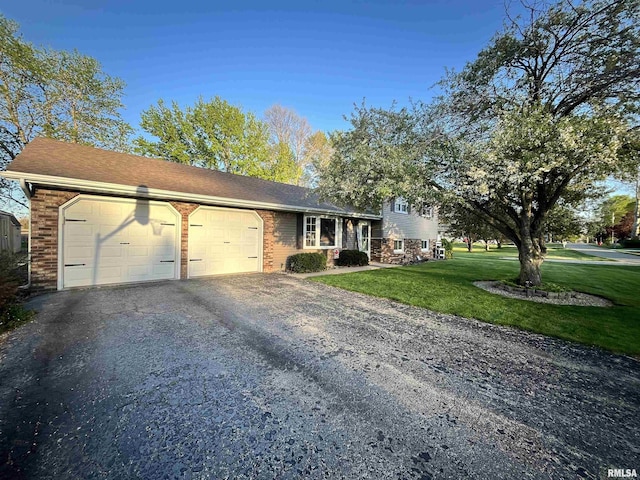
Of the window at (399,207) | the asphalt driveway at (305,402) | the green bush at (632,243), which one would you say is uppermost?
the window at (399,207)

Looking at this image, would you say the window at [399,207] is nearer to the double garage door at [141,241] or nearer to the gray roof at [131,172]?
the gray roof at [131,172]

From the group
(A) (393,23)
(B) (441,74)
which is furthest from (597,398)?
(A) (393,23)

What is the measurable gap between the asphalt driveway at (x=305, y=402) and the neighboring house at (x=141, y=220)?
2772mm

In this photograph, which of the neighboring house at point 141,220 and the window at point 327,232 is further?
the window at point 327,232

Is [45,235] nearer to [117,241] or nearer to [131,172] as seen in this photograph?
[117,241]

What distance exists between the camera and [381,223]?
566 inches

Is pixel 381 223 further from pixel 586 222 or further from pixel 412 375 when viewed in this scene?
pixel 412 375

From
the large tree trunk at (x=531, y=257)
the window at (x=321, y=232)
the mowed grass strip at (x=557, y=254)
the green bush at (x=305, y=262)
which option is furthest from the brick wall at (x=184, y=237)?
the mowed grass strip at (x=557, y=254)

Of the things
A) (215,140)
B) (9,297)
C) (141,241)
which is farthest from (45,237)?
(215,140)

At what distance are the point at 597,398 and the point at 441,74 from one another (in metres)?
7.97

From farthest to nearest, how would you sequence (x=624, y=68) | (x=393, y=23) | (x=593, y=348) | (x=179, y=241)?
(x=393, y=23), (x=179, y=241), (x=624, y=68), (x=593, y=348)

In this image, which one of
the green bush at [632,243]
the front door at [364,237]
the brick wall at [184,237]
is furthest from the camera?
the green bush at [632,243]

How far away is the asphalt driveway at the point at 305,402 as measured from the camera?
1796mm

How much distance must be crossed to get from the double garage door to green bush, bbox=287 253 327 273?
5.62 feet
